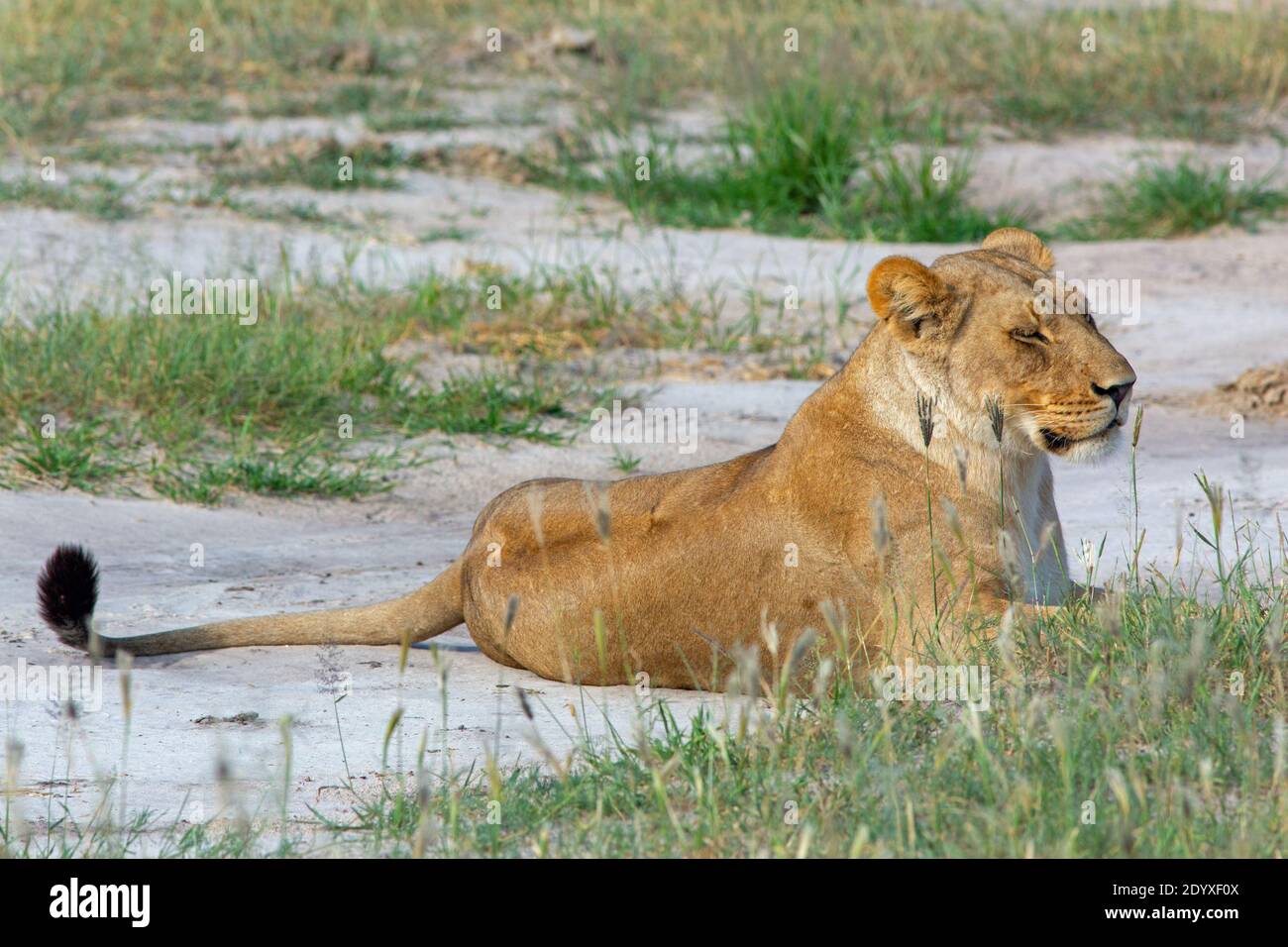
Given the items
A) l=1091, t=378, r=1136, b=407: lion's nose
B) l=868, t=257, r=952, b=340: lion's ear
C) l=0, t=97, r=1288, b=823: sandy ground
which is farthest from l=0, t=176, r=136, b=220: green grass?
l=1091, t=378, r=1136, b=407: lion's nose

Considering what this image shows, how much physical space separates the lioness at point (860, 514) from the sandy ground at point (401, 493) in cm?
18

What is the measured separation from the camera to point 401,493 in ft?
20.0

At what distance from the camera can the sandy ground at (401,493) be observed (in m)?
3.54

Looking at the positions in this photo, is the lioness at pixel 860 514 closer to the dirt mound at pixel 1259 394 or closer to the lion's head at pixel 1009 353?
the lion's head at pixel 1009 353

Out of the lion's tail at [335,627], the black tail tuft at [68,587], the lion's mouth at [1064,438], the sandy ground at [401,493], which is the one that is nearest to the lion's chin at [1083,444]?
the lion's mouth at [1064,438]

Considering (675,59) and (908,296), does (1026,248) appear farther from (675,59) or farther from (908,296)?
(675,59)

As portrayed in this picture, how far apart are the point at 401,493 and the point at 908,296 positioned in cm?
267

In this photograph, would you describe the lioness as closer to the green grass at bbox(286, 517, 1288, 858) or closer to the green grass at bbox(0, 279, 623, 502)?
the green grass at bbox(286, 517, 1288, 858)

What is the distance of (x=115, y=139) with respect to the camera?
970 centimetres

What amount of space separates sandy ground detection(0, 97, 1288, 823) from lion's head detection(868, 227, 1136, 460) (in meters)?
0.30

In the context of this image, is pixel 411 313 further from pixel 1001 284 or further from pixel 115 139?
pixel 1001 284

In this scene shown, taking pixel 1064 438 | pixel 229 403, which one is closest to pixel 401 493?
pixel 229 403
